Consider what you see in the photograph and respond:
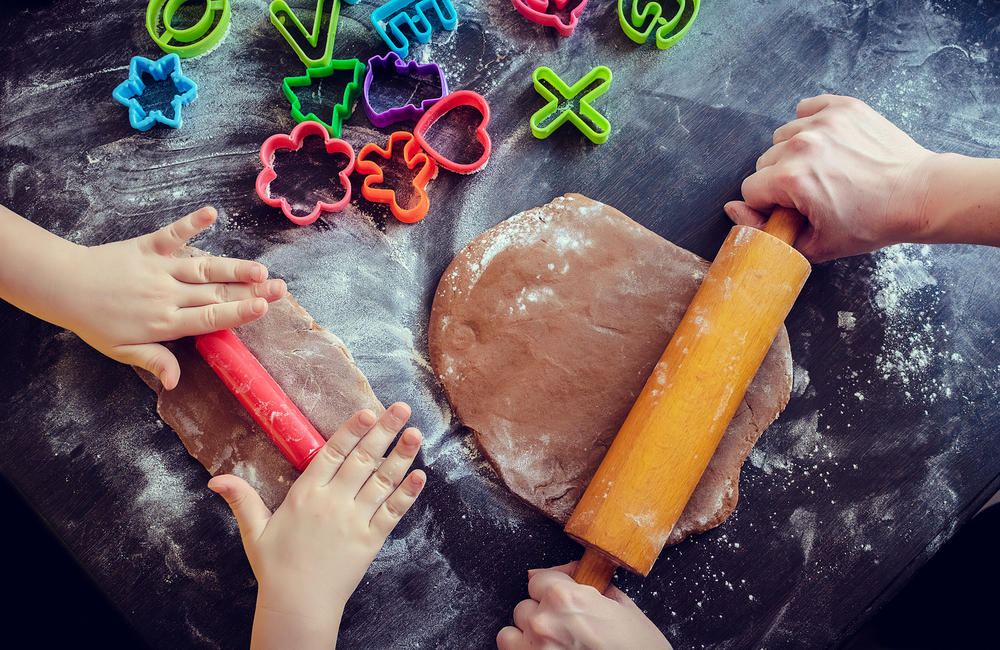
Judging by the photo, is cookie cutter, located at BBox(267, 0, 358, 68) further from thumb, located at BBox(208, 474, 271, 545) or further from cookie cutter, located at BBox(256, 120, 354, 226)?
thumb, located at BBox(208, 474, 271, 545)

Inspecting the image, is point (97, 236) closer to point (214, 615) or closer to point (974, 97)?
point (214, 615)

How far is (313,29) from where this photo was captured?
132 centimetres

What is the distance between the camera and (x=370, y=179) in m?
1.27

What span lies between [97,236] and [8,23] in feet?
1.92

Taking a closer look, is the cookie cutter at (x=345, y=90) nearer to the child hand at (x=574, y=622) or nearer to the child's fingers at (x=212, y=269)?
the child's fingers at (x=212, y=269)

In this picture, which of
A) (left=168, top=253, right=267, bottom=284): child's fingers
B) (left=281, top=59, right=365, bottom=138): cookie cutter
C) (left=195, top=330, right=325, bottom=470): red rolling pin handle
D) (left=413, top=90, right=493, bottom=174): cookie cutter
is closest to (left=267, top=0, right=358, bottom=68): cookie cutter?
(left=281, top=59, right=365, bottom=138): cookie cutter

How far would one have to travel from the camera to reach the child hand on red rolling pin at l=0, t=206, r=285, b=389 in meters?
1.11

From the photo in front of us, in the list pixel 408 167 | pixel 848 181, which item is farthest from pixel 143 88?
pixel 848 181

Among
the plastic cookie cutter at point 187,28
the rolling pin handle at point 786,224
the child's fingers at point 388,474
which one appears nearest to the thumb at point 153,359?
the child's fingers at point 388,474

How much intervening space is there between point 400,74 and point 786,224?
907mm

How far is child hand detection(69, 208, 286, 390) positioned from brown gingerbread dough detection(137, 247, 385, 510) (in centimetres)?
7

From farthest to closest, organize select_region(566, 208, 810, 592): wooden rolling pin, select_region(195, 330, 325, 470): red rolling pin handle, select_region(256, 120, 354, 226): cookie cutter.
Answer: select_region(256, 120, 354, 226): cookie cutter → select_region(195, 330, 325, 470): red rolling pin handle → select_region(566, 208, 810, 592): wooden rolling pin

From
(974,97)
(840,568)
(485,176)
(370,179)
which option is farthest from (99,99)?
(974,97)

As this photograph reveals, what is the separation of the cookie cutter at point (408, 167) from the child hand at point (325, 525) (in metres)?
0.43
